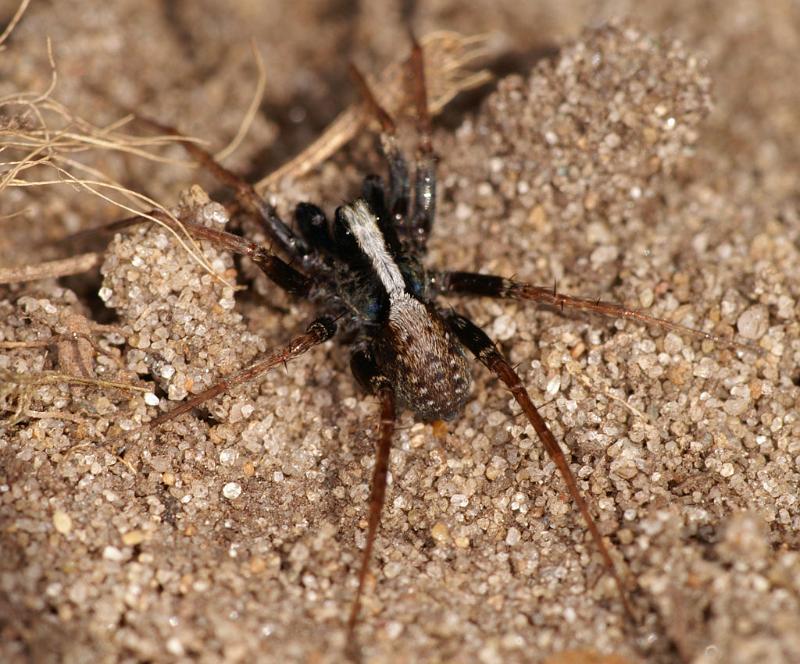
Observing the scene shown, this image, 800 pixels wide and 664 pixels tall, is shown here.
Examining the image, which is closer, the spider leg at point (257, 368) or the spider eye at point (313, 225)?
the spider leg at point (257, 368)

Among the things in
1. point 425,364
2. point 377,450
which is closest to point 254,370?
point 377,450

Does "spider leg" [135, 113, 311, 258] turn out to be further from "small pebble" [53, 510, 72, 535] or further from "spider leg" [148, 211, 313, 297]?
"small pebble" [53, 510, 72, 535]

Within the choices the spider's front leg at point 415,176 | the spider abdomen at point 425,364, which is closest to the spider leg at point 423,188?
the spider's front leg at point 415,176

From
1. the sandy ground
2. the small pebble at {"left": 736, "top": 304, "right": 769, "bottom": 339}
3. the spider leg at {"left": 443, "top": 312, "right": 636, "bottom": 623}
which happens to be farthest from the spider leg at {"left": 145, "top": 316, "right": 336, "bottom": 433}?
the small pebble at {"left": 736, "top": 304, "right": 769, "bottom": 339}

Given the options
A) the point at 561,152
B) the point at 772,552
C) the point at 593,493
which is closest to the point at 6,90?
the point at 561,152

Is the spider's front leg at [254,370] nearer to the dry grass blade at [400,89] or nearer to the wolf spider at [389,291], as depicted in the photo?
the wolf spider at [389,291]

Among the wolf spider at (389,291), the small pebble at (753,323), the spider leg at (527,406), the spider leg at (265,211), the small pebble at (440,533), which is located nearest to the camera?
the spider leg at (527,406)

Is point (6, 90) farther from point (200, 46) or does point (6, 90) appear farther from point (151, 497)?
point (151, 497)

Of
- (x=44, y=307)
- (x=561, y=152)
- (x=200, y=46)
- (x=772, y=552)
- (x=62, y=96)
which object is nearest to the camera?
(x=772, y=552)
